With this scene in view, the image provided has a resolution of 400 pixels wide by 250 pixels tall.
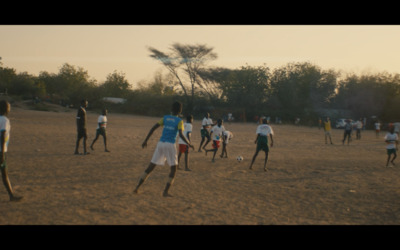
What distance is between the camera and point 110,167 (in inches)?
384

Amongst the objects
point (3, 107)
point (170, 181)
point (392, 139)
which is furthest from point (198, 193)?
point (392, 139)

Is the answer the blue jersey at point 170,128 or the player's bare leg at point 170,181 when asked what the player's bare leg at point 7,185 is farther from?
the blue jersey at point 170,128

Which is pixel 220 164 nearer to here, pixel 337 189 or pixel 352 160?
pixel 337 189

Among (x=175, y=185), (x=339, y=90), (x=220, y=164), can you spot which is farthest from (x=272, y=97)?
(x=175, y=185)

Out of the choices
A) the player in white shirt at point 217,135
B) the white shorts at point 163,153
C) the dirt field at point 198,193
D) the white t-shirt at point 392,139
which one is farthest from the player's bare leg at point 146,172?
the white t-shirt at point 392,139

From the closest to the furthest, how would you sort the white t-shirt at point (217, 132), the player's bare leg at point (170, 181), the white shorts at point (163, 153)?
the white shorts at point (163, 153)
the player's bare leg at point (170, 181)
the white t-shirt at point (217, 132)

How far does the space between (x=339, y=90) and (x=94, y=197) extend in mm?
54589

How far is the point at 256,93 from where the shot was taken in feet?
165

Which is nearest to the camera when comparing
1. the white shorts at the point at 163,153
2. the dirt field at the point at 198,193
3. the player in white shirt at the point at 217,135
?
the dirt field at the point at 198,193

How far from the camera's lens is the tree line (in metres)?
47.6

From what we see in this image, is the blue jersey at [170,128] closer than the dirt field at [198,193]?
No

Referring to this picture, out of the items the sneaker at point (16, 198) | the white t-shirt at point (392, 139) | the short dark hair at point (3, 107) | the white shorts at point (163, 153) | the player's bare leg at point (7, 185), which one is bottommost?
the sneaker at point (16, 198)

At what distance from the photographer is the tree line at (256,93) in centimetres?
4762

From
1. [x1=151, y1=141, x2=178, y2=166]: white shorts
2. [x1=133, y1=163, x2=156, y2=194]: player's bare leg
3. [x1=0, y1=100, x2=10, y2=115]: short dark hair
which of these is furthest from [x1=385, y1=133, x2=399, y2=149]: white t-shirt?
[x1=0, y1=100, x2=10, y2=115]: short dark hair
